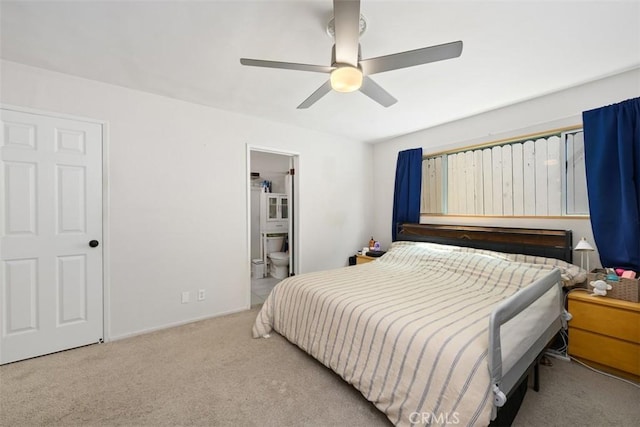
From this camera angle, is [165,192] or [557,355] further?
[165,192]

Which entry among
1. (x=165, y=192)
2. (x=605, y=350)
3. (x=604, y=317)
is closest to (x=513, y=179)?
(x=604, y=317)

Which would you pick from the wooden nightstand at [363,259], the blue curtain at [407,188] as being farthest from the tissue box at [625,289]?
the wooden nightstand at [363,259]

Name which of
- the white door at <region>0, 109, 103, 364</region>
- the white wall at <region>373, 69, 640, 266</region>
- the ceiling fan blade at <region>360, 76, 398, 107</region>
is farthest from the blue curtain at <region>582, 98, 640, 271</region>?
the white door at <region>0, 109, 103, 364</region>

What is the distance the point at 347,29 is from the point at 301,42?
59cm

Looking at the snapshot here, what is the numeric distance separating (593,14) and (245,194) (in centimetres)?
313

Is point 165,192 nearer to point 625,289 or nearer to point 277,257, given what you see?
point 277,257

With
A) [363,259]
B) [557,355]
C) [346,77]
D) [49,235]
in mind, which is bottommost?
[557,355]

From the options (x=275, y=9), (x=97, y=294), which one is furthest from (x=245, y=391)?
(x=275, y=9)

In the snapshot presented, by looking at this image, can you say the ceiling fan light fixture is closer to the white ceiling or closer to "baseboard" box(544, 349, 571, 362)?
the white ceiling

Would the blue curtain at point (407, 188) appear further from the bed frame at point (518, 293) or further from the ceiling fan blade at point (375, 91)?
the ceiling fan blade at point (375, 91)

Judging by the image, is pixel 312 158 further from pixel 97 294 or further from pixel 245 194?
pixel 97 294

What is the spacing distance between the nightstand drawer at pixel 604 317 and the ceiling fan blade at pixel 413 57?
6.91ft

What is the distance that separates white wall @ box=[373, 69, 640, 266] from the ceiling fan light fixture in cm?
226

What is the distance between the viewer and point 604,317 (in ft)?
6.28
